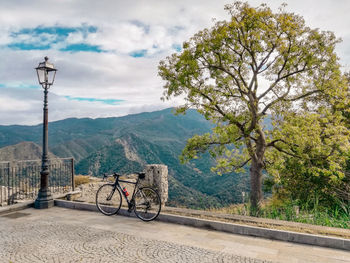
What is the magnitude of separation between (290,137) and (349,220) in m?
4.95

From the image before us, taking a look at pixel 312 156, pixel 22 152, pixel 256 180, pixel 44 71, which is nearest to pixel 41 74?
pixel 44 71

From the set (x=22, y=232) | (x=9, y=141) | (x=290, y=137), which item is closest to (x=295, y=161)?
(x=290, y=137)

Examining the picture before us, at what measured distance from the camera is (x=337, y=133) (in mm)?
10648

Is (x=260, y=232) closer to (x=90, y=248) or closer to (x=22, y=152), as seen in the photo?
(x=90, y=248)

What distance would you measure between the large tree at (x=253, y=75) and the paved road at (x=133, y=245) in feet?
19.6

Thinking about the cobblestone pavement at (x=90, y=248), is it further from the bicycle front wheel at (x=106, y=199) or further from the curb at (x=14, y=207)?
the curb at (x=14, y=207)

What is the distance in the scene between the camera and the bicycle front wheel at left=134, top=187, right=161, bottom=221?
251 inches

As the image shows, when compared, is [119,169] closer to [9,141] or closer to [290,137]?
[290,137]

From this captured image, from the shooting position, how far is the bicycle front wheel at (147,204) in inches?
251

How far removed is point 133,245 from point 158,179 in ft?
9.27

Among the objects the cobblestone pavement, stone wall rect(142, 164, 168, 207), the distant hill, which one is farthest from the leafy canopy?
the distant hill

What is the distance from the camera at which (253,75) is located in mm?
12297

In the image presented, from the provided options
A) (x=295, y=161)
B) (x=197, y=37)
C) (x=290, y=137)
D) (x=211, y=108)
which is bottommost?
(x=295, y=161)

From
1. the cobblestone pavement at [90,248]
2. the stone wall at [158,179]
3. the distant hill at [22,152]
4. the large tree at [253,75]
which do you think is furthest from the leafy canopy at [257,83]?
the distant hill at [22,152]
